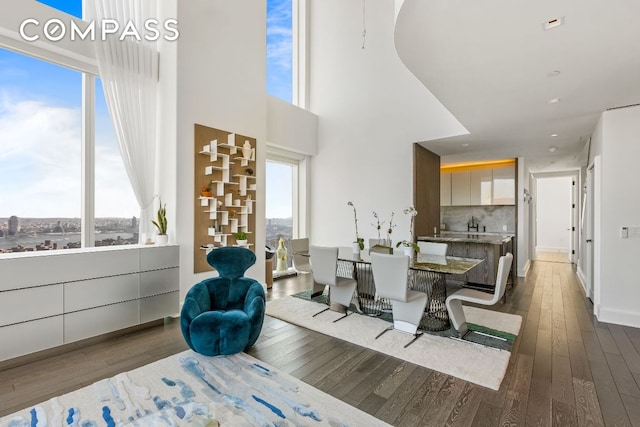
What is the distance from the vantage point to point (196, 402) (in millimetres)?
2090

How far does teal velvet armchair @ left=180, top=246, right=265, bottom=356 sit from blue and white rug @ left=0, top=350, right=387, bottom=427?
0.59 ft

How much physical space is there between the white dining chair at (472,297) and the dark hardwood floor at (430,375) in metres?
0.54

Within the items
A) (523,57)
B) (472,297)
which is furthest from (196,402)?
(523,57)

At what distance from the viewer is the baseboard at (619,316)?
368 cm

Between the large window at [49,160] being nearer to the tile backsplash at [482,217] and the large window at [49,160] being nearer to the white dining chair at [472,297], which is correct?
the white dining chair at [472,297]

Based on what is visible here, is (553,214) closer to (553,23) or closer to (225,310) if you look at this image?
(553,23)

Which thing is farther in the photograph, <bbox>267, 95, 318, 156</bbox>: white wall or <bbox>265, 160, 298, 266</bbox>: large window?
<bbox>265, 160, 298, 266</bbox>: large window

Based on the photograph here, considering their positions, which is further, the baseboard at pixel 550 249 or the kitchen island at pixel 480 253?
the baseboard at pixel 550 249

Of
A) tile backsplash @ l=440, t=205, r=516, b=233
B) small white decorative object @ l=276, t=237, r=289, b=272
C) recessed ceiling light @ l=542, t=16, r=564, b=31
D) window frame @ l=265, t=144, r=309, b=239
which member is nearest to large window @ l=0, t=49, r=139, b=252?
small white decorative object @ l=276, t=237, r=289, b=272

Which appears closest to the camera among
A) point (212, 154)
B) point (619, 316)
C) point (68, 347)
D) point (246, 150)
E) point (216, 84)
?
point (68, 347)

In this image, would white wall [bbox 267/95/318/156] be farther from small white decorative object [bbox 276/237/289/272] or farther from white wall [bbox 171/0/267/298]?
small white decorative object [bbox 276/237/289/272]

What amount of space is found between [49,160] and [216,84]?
2192 millimetres

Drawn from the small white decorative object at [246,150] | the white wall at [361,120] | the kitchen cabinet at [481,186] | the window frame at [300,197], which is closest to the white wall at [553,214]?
the kitchen cabinet at [481,186]

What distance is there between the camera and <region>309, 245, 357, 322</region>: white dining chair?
3.92 m
